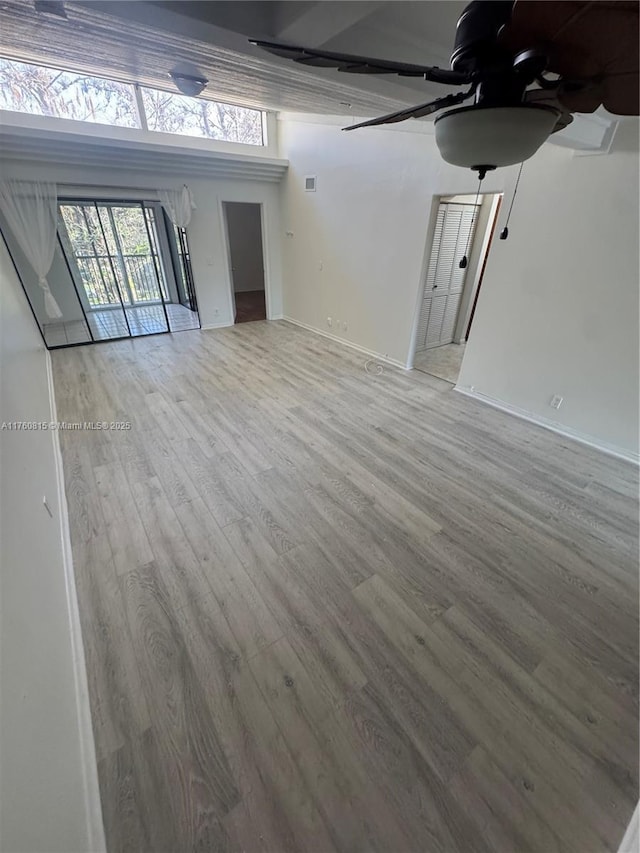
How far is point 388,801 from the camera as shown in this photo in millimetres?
1134

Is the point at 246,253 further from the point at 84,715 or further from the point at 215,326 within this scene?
the point at 84,715

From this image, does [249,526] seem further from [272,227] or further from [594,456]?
[272,227]

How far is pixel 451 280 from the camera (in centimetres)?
494

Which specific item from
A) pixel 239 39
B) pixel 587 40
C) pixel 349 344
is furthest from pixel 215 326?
pixel 587 40

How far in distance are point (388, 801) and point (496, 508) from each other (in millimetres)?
1755

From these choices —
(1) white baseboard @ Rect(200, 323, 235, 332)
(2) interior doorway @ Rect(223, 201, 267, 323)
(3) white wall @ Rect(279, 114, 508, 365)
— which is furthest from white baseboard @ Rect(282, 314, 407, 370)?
(2) interior doorway @ Rect(223, 201, 267, 323)

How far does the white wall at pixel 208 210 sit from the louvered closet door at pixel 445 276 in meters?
3.14

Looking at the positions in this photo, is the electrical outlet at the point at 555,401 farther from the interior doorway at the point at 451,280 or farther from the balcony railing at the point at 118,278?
the balcony railing at the point at 118,278

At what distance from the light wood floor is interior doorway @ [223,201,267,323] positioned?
645 cm

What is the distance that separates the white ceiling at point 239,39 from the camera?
113cm

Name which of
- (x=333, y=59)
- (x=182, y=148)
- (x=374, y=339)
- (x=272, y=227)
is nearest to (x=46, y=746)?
(x=333, y=59)

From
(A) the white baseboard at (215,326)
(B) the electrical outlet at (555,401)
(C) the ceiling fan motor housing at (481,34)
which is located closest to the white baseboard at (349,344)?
(A) the white baseboard at (215,326)

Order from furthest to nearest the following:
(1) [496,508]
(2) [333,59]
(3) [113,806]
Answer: (1) [496,508], (3) [113,806], (2) [333,59]

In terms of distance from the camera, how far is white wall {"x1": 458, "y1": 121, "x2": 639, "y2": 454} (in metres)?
2.59
